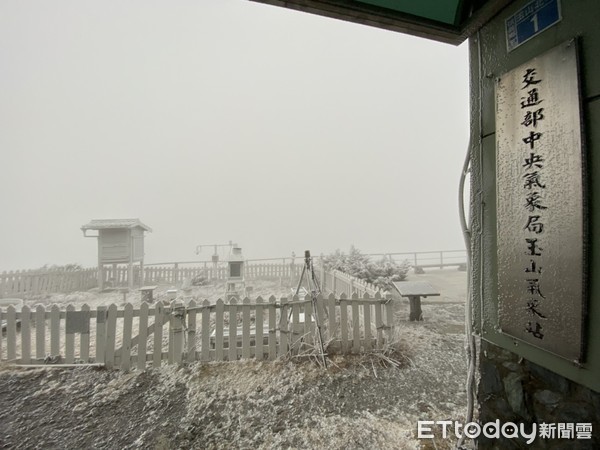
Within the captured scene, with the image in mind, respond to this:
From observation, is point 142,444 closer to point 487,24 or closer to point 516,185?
point 516,185

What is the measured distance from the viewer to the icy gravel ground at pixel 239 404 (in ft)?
8.64

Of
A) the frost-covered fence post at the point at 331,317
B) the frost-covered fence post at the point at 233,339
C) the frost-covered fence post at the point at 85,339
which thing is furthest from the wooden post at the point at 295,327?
the frost-covered fence post at the point at 85,339

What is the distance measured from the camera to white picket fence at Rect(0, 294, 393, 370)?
401 cm

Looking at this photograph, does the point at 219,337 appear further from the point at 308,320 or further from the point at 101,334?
the point at 101,334

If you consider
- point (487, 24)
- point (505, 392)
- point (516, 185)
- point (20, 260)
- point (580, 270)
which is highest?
point (487, 24)

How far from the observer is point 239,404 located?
316 centimetres

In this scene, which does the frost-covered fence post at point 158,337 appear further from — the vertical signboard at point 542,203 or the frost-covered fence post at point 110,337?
the vertical signboard at point 542,203

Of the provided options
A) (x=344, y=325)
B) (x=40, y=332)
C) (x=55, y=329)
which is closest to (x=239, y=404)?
(x=344, y=325)

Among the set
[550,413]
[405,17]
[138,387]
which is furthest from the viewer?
[138,387]

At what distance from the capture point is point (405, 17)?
196 centimetres

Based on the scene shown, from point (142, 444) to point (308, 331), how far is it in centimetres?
250

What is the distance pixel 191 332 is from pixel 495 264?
4111 millimetres

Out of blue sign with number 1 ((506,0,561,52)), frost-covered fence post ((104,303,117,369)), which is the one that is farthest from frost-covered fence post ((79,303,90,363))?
blue sign with number 1 ((506,0,561,52))

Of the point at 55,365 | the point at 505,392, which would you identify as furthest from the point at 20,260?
the point at 505,392
